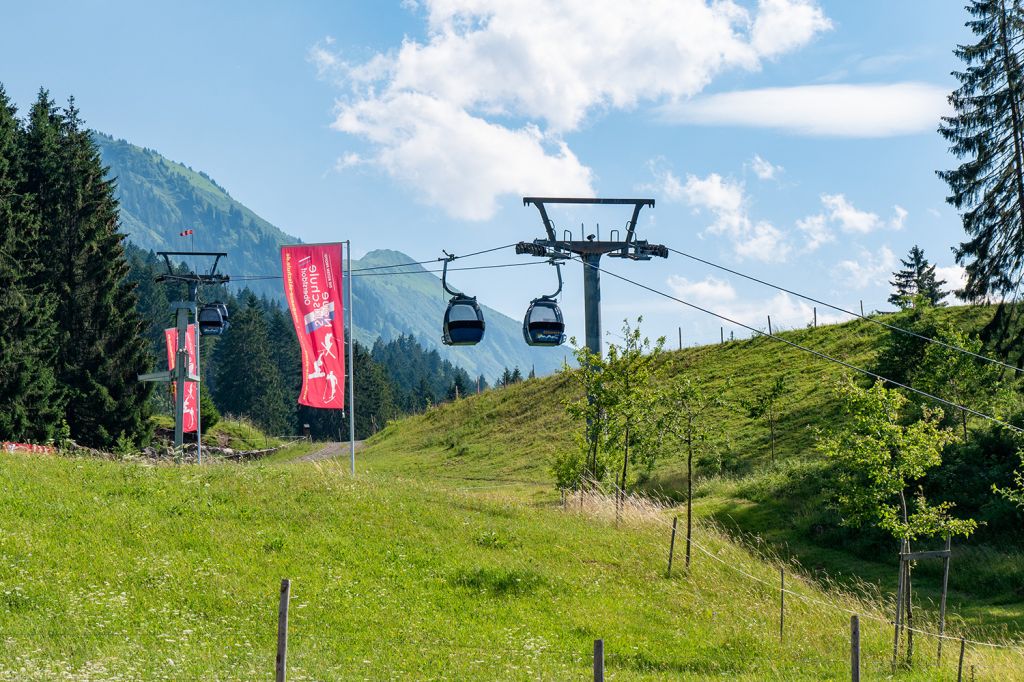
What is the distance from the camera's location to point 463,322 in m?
24.6

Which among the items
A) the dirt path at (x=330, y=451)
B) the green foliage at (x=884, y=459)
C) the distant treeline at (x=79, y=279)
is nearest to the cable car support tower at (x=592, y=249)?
the green foliage at (x=884, y=459)

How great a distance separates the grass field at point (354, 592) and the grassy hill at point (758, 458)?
5702 millimetres

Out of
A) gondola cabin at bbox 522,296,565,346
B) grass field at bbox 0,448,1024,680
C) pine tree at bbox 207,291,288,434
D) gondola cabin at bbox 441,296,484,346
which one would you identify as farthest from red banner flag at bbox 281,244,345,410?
pine tree at bbox 207,291,288,434

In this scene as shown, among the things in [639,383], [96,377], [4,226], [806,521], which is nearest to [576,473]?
[639,383]

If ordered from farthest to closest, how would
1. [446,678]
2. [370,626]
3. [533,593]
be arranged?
[533,593] → [370,626] → [446,678]

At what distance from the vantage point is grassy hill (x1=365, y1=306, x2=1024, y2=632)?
28.0m

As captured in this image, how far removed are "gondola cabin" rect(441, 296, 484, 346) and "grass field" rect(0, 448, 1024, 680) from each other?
174 inches

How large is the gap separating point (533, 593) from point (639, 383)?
12085mm

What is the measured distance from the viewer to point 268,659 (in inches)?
586

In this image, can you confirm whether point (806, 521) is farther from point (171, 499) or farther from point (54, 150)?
point (54, 150)

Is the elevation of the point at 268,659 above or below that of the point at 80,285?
below

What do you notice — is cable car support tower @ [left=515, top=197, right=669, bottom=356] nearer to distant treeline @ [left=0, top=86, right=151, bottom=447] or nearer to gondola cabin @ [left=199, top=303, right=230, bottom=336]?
gondola cabin @ [left=199, top=303, right=230, bottom=336]

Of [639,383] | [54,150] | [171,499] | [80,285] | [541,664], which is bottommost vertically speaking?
[541,664]

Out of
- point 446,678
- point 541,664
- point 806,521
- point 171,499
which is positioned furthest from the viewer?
point 806,521
